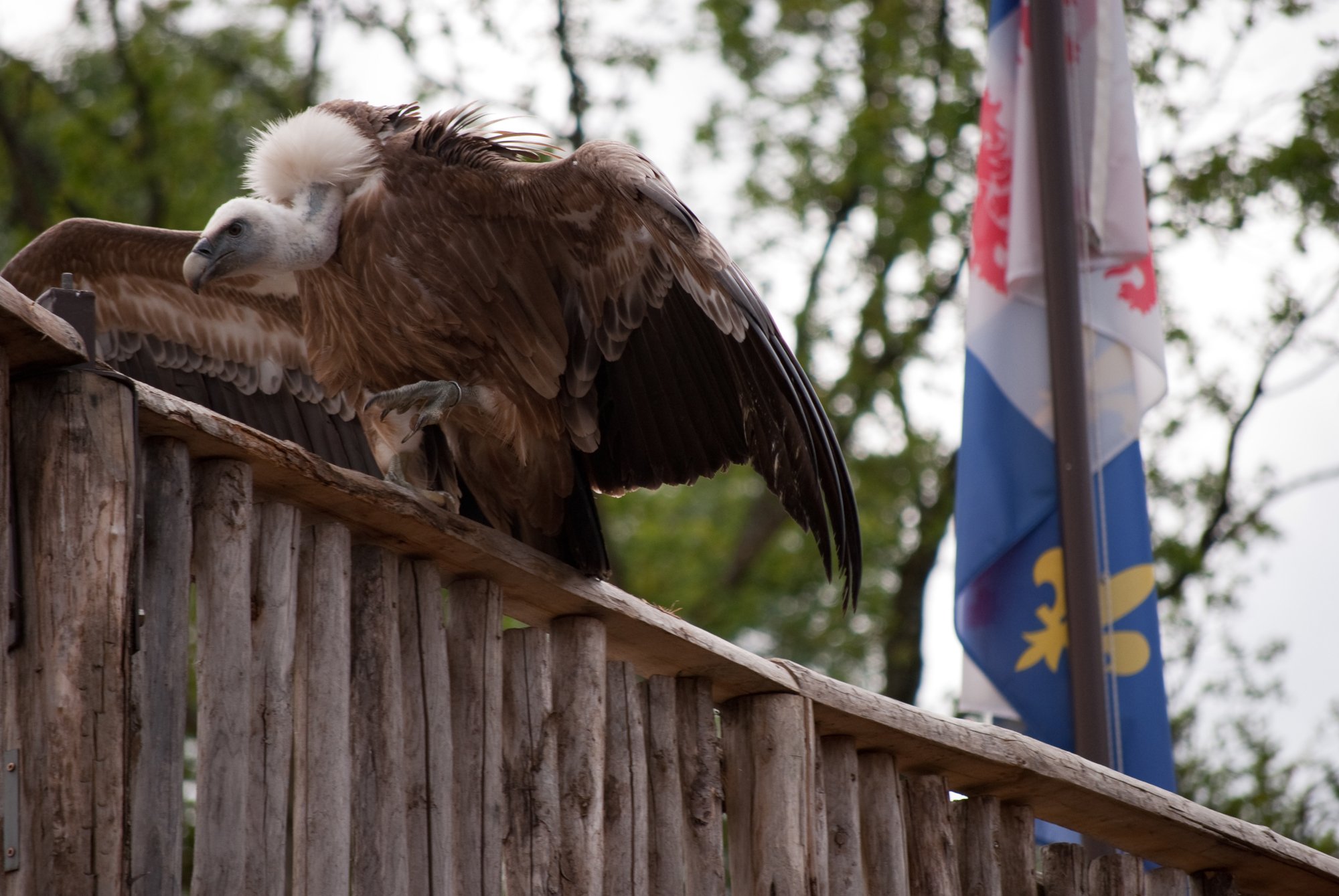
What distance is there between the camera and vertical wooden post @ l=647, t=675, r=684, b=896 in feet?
10.3

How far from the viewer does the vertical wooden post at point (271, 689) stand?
2.37m

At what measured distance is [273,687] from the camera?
2484 mm

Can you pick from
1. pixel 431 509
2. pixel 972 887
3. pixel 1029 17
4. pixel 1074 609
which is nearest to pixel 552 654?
pixel 431 509

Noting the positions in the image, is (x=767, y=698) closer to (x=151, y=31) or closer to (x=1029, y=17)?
(x=1029, y=17)

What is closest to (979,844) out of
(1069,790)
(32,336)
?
(1069,790)

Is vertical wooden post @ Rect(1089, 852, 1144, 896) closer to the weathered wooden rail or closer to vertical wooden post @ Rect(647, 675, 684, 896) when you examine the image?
the weathered wooden rail

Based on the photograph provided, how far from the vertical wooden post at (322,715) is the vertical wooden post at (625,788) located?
0.69 metres

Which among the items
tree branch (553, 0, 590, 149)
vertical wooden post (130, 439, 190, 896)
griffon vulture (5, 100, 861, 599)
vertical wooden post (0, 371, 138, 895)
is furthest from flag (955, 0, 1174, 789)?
tree branch (553, 0, 590, 149)

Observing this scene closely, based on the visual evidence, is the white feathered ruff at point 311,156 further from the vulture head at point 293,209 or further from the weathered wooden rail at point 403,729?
the weathered wooden rail at point 403,729

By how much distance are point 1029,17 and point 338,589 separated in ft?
11.1

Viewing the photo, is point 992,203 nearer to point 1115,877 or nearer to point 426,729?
point 1115,877

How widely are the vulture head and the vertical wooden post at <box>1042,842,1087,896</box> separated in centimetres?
235

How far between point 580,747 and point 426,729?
37cm

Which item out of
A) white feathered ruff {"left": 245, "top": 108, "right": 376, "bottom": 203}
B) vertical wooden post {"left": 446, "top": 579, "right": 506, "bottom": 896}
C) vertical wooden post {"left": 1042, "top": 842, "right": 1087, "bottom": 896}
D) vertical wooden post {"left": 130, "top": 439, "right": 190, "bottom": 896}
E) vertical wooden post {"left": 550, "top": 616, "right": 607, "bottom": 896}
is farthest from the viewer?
vertical wooden post {"left": 1042, "top": 842, "right": 1087, "bottom": 896}
